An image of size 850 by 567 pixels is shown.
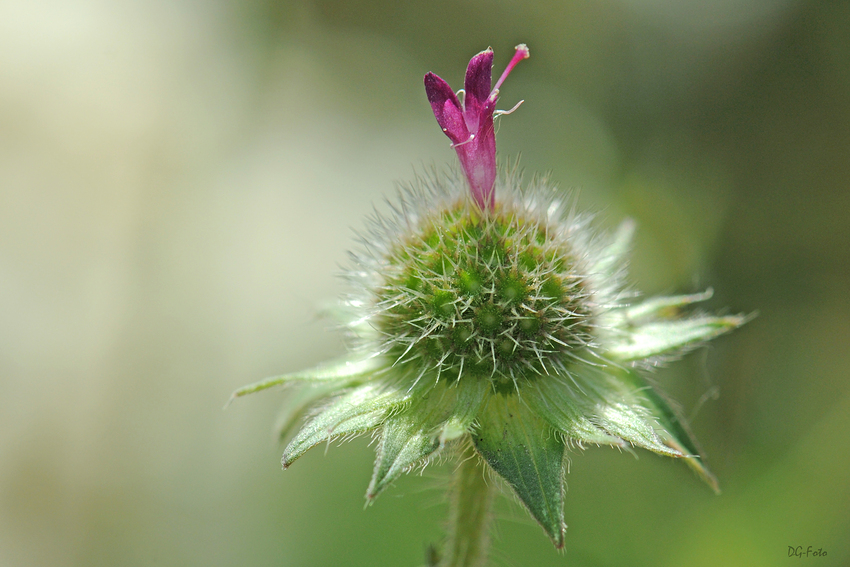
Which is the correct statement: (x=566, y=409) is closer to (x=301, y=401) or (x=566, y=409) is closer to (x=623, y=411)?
(x=623, y=411)

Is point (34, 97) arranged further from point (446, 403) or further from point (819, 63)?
point (819, 63)

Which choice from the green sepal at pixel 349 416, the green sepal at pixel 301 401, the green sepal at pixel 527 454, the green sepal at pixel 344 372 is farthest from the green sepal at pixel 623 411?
the green sepal at pixel 301 401

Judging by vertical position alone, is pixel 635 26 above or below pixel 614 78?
above

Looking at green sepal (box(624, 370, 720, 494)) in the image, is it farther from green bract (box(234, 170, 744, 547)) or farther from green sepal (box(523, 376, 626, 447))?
green sepal (box(523, 376, 626, 447))

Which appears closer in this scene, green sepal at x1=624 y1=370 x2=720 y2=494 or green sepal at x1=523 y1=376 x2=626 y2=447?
green sepal at x1=523 y1=376 x2=626 y2=447

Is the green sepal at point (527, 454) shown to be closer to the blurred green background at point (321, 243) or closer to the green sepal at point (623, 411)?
the green sepal at point (623, 411)

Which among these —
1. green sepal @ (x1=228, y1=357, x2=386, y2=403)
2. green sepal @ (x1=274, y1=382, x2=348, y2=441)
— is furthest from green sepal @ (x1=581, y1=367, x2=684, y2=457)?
green sepal @ (x1=274, y1=382, x2=348, y2=441)

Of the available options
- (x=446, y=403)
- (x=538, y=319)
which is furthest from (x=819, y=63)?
(x=446, y=403)
